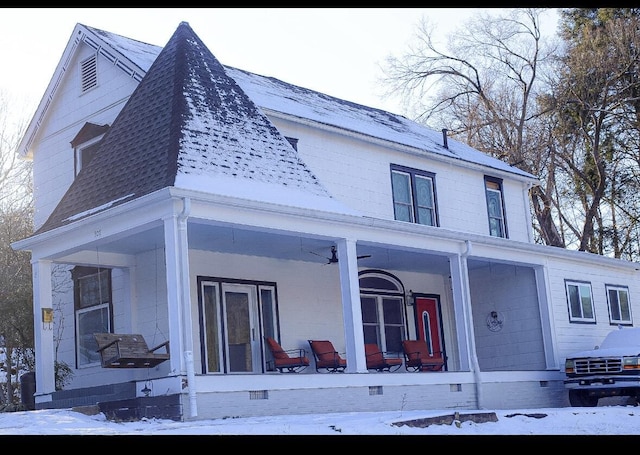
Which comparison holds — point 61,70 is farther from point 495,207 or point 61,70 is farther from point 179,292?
point 495,207

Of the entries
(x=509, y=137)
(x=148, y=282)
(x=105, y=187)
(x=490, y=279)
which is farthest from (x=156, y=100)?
(x=509, y=137)

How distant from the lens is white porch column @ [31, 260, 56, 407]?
51.8 ft

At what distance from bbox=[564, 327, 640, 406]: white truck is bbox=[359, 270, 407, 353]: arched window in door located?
12.4ft

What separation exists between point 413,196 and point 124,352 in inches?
370

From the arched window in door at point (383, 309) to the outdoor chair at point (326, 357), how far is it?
6.70 ft

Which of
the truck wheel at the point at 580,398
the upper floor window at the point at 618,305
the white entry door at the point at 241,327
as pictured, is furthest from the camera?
the upper floor window at the point at 618,305

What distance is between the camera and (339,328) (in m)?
19.5

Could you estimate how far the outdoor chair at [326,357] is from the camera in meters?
17.8

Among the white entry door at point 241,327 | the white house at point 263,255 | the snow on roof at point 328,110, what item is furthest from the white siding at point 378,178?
the white entry door at point 241,327

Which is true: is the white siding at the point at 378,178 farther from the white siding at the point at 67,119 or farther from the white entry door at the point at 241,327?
the white siding at the point at 67,119

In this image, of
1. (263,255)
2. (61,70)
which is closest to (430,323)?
(263,255)

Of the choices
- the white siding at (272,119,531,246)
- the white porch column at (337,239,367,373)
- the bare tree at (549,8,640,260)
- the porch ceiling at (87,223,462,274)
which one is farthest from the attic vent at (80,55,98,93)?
the bare tree at (549,8,640,260)

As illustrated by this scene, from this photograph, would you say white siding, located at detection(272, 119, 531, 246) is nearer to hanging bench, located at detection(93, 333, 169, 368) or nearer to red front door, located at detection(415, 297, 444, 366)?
red front door, located at detection(415, 297, 444, 366)

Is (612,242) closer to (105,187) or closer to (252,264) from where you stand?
(252,264)
